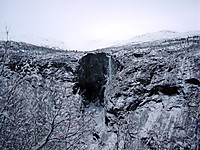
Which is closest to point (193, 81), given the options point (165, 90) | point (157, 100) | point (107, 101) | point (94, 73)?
point (165, 90)

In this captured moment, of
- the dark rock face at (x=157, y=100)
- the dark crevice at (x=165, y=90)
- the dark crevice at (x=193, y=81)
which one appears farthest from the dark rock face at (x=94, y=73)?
the dark crevice at (x=193, y=81)

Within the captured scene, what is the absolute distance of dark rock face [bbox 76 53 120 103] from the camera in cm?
2684

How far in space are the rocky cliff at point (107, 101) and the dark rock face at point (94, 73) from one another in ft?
0.58

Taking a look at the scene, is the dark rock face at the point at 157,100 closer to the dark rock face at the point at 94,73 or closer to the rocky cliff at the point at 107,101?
the rocky cliff at the point at 107,101

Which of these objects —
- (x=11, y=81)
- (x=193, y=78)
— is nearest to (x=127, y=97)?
(x=193, y=78)

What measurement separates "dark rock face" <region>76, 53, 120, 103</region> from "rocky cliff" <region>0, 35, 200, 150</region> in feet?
0.58

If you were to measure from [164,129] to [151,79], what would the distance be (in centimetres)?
668

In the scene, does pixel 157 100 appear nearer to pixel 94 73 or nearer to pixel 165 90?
pixel 165 90

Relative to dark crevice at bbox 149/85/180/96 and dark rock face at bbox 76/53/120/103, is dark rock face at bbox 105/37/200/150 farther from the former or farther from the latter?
dark rock face at bbox 76/53/120/103

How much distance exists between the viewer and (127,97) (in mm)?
18453

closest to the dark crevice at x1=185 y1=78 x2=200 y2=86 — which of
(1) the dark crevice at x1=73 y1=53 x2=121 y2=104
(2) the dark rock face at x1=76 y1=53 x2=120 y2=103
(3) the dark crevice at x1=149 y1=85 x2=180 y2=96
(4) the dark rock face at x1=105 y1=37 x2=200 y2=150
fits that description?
(4) the dark rock face at x1=105 y1=37 x2=200 y2=150

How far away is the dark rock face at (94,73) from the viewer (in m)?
26.8

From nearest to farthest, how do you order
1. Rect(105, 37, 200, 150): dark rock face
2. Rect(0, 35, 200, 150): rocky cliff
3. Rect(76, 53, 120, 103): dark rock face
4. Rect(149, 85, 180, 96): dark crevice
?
1. Rect(0, 35, 200, 150): rocky cliff
2. Rect(105, 37, 200, 150): dark rock face
3. Rect(149, 85, 180, 96): dark crevice
4. Rect(76, 53, 120, 103): dark rock face

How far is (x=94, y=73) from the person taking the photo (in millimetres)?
28000
